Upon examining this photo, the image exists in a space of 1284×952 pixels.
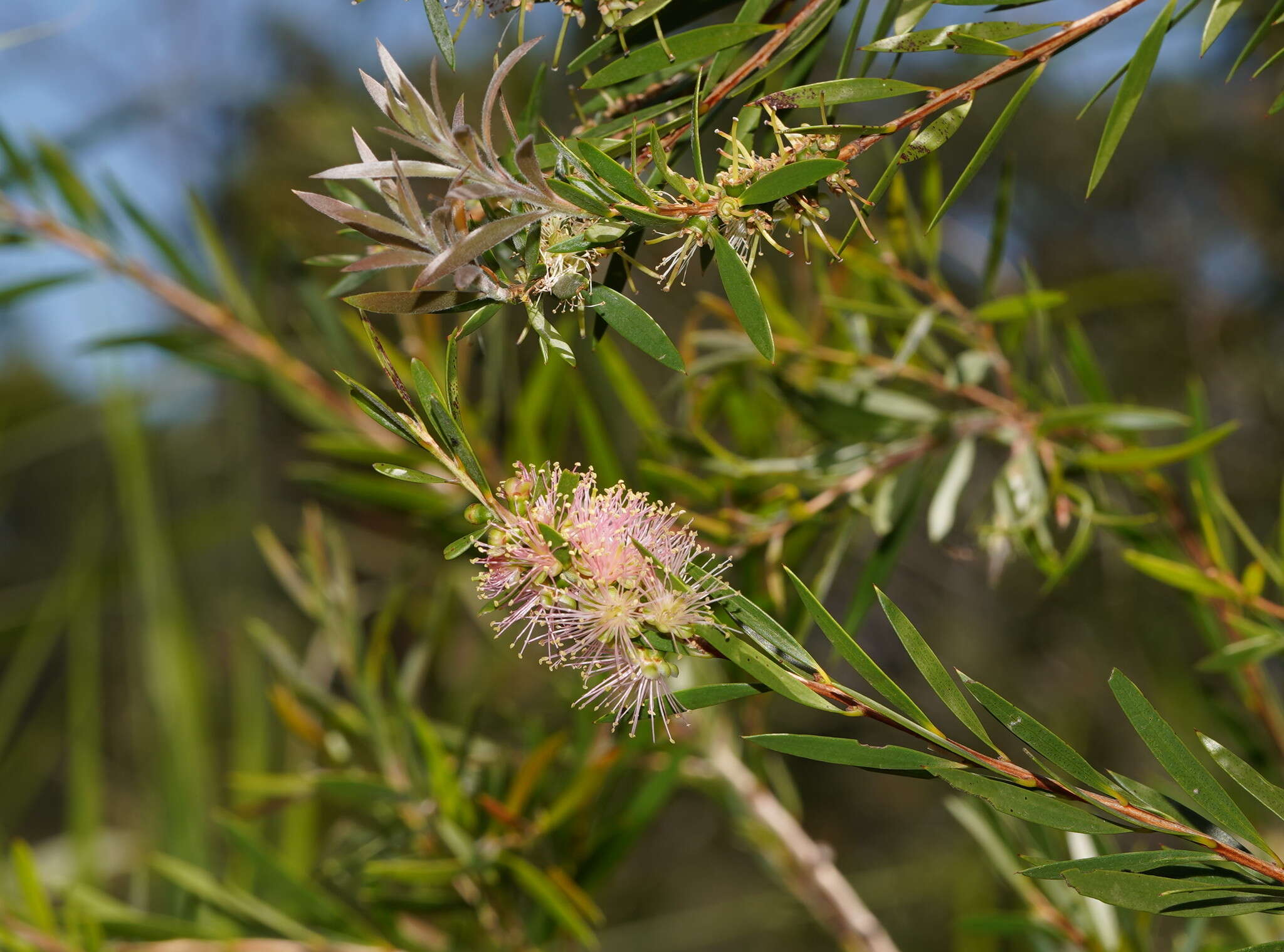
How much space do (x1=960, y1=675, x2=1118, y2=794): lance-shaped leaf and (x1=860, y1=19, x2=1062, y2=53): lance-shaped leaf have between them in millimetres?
142

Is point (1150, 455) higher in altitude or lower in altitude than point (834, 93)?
lower

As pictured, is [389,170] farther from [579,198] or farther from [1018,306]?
[1018,306]

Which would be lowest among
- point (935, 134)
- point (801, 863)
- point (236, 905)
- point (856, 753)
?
point (801, 863)

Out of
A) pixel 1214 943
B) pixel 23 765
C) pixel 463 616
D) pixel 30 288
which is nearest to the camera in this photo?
pixel 1214 943

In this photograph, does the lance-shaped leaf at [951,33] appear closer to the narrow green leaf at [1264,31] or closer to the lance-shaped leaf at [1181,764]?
the narrow green leaf at [1264,31]

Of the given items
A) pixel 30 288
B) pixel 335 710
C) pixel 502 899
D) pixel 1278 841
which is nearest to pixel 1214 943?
pixel 1278 841

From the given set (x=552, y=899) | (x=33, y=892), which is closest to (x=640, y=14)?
(x=552, y=899)

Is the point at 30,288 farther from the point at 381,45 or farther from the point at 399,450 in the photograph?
the point at 381,45

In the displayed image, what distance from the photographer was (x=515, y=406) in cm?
46

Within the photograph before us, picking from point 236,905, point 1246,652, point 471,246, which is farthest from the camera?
point 236,905

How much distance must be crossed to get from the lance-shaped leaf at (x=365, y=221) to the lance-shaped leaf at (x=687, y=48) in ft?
0.19

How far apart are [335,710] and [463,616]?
488 millimetres

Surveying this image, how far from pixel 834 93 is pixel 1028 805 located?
16cm

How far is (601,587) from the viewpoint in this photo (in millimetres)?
204
